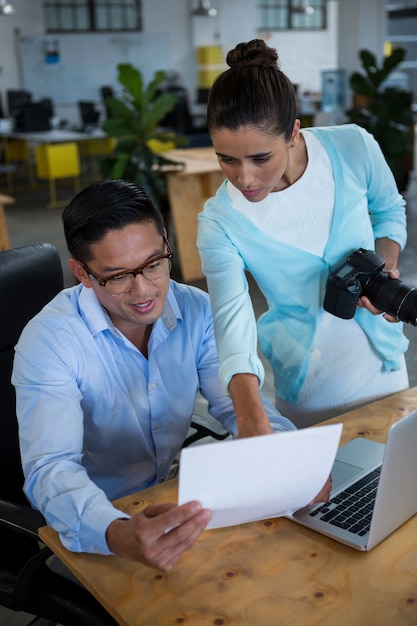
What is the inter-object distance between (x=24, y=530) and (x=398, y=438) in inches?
30.1

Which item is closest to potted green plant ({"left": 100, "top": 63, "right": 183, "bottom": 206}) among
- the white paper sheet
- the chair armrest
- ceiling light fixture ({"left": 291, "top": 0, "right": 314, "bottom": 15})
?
the chair armrest

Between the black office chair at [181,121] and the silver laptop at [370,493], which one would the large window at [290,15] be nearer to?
the black office chair at [181,121]

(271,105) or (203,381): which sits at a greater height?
(271,105)

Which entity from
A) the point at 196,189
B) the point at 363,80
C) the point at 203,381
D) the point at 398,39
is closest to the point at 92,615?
the point at 203,381

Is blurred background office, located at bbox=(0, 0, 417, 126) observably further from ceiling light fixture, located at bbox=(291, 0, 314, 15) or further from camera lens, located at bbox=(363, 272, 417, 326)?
camera lens, located at bbox=(363, 272, 417, 326)

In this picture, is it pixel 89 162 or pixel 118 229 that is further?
pixel 89 162

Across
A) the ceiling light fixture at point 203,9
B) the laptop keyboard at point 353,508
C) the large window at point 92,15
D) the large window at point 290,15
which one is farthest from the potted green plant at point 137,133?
the large window at point 290,15

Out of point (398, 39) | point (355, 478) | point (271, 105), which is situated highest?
point (398, 39)

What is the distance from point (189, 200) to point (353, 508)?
4.28m

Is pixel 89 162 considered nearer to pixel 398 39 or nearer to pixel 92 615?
pixel 398 39

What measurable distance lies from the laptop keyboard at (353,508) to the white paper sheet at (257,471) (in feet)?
0.42

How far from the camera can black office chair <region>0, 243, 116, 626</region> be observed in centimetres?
139

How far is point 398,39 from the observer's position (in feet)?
42.0

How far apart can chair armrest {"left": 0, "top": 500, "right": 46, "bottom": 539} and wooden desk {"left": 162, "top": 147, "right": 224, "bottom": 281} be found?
393 cm
